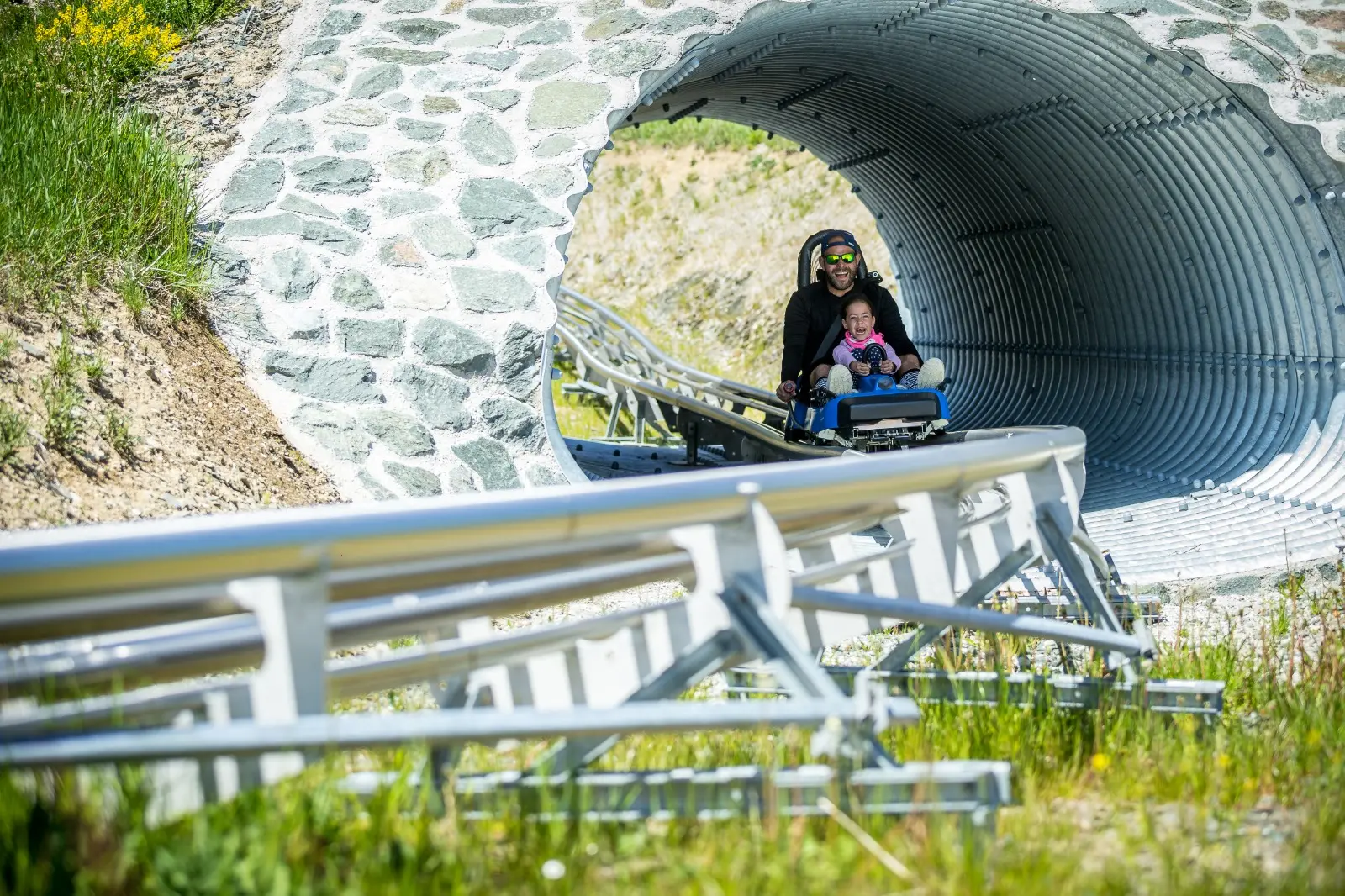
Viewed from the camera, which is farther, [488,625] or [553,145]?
[553,145]

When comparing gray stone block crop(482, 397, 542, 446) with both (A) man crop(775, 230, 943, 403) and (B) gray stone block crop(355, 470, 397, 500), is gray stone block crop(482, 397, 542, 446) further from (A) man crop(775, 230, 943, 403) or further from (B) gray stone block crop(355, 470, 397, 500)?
(A) man crop(775, 230, 943, 403)

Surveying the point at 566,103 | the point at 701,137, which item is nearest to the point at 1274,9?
the point at 566,103

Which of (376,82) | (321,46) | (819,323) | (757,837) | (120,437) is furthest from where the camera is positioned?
(819,323)

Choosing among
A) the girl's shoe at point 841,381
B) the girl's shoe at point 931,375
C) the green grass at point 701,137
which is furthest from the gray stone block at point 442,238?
the green grass at point 701,137

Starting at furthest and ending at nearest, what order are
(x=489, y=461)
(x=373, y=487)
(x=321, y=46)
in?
(x=321, y=46) < (x=489, y=461) < (x=373, y=487)

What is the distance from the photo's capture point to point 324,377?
624cm

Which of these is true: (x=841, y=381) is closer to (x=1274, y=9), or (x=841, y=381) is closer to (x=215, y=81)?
(x=1274, y=9)

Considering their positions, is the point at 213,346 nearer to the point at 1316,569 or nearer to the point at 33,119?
the point at 33,119

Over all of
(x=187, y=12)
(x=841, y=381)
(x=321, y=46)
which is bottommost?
(x=841, y=381)

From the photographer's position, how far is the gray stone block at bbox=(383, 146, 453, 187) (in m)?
6.73

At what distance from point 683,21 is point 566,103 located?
0.82 m

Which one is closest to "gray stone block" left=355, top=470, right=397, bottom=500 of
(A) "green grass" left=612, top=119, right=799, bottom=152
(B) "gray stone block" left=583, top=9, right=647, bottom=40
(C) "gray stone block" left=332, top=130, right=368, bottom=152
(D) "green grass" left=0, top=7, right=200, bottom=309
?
(D) "green grass" left=0, top=7, right=200, bottom=309

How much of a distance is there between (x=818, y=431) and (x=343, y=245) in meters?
3.14

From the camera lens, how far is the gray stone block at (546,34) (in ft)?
23.3
